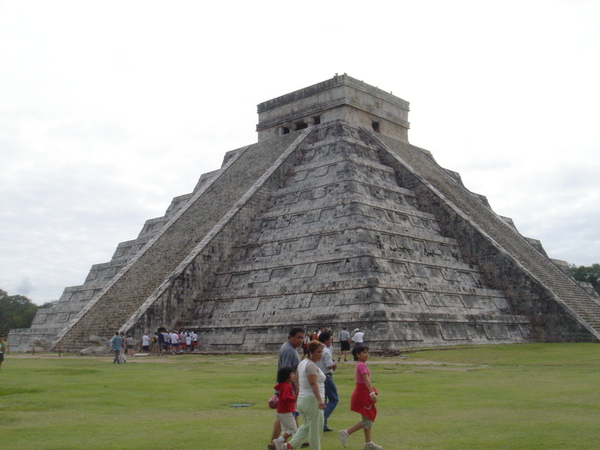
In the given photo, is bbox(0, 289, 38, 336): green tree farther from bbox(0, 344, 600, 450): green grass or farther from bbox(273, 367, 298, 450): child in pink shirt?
bbox(273, 367, 298, 450): child in pink shirt

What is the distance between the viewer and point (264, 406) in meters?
8.61

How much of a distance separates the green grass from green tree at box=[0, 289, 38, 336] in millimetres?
46225

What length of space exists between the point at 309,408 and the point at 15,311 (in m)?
60.1

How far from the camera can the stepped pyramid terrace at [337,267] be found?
731 inches

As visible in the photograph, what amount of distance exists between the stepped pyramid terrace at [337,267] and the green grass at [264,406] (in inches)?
160

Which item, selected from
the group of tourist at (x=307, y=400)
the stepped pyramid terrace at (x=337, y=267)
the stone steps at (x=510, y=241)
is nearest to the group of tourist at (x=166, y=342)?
the stepped pyramid terrace at (x=337, y=267)

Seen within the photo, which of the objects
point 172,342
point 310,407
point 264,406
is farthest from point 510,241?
point 310,407

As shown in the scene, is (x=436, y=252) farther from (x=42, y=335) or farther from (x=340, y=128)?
(x=42, y=335)

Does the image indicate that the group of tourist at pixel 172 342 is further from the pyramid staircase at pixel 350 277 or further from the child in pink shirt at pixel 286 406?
the child in pink shirt at pixel 286 406

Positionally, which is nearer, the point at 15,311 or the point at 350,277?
the point at 350,277

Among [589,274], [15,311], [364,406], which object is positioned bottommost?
[364,406]

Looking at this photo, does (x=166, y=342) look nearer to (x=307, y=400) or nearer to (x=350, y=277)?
(x=350, y=277)

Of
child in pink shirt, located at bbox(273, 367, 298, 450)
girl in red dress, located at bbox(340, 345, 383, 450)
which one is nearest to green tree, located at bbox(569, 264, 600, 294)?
girl in red dress, located at bbox(340, 345, 383, 450)

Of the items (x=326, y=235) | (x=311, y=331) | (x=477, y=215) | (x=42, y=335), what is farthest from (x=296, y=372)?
(x=42, y=335)
